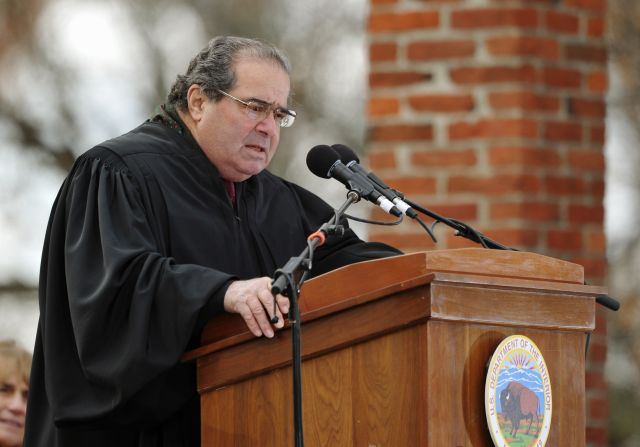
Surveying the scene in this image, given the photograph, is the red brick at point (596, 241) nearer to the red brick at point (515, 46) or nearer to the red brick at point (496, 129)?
the red brick at point (496, 129)

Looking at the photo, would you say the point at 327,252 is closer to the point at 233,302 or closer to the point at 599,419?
the point at 233,302

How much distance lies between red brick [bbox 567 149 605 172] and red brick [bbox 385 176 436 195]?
1.95ft

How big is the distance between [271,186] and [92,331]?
115 cm

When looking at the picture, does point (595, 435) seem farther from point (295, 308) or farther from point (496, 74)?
point (295, 308)

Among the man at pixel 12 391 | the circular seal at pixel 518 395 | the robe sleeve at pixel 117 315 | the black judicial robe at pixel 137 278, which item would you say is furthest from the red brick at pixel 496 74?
the circular seal at pixel 518 395

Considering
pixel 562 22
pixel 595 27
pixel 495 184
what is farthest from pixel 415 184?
pixel 595 27

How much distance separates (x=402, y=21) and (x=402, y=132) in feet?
1.50

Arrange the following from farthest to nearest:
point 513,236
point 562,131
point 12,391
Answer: point 562,131
point 513,236
point 12,391

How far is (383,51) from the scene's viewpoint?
6.33 metres

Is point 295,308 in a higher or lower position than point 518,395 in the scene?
higher

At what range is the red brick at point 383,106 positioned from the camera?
6.30 metres

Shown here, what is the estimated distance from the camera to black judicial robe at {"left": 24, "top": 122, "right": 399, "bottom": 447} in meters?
3.91

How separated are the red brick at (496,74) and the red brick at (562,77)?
2.9 inches

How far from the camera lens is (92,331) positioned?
3945 millimetres
